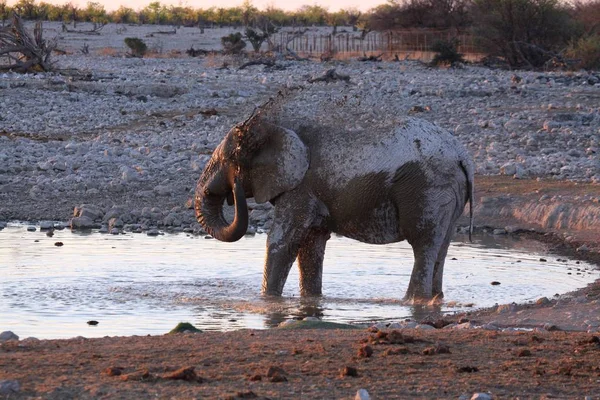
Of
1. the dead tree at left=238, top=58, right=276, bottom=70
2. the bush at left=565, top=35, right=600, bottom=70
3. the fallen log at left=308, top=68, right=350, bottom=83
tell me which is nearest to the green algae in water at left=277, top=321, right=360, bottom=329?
the fallen log at left=308, top=68, right=350, bottom=83

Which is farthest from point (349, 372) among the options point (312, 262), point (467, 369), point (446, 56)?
point (446, 56)

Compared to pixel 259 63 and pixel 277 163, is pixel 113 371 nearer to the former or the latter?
pixel 277 163

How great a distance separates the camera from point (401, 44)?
168ft

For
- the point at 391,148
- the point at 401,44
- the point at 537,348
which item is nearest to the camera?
the point at 537,348

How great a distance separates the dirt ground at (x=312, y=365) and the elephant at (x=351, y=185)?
2695 millimetres

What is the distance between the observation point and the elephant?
9664 mm

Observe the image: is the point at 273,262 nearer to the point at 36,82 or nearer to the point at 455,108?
the point at 455,108

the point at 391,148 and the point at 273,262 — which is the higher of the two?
the point at 391,148

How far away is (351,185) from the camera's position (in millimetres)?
9750

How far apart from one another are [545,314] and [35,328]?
134 inches

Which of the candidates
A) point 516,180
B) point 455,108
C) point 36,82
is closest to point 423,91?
point 455,108

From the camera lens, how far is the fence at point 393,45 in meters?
→ 43.5

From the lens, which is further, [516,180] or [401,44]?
[401,44]

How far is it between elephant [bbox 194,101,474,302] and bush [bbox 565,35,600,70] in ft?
87.9
